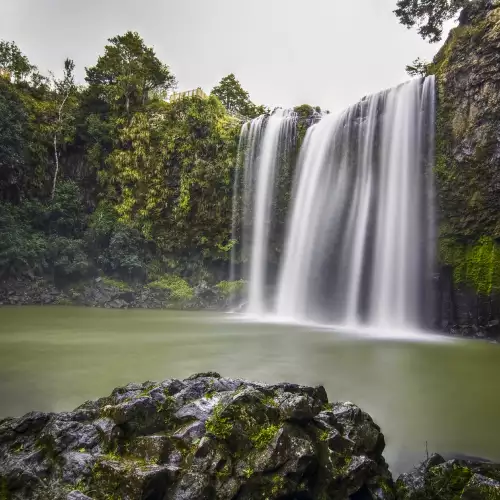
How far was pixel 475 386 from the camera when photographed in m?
5.78

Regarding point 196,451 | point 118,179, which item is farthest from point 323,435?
point 118,179

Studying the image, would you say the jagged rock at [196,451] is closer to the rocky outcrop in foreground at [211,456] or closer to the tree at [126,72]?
the rocky outcrop in foreground at [211,456]

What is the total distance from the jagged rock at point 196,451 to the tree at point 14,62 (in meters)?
25.6

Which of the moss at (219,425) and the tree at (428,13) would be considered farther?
the tree at (428,13)

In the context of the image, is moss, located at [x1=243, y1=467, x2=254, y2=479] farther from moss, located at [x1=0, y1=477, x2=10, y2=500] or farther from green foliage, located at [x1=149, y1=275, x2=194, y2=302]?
green foliage, located at [x1=149, y1=275, x2=194, y2=302]

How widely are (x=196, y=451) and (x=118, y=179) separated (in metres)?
18.7

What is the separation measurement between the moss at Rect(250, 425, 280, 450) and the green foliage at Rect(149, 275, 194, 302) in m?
14.8

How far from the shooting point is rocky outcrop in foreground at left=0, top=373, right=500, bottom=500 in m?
2.49

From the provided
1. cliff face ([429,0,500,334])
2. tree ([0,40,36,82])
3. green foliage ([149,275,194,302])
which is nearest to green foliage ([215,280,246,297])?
green foliage ([149,275,194,302])

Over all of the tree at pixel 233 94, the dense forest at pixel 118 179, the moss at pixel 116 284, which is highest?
the tree at pixel 233 94

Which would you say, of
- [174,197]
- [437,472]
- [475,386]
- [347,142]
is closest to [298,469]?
[437,472]

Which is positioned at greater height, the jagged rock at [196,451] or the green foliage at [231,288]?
the green foliage at [231,288]

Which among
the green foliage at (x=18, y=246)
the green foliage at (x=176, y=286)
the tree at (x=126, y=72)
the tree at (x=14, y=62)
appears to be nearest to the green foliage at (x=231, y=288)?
the green foliage at (x=176, y=286)

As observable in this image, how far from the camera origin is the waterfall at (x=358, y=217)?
1249cm
